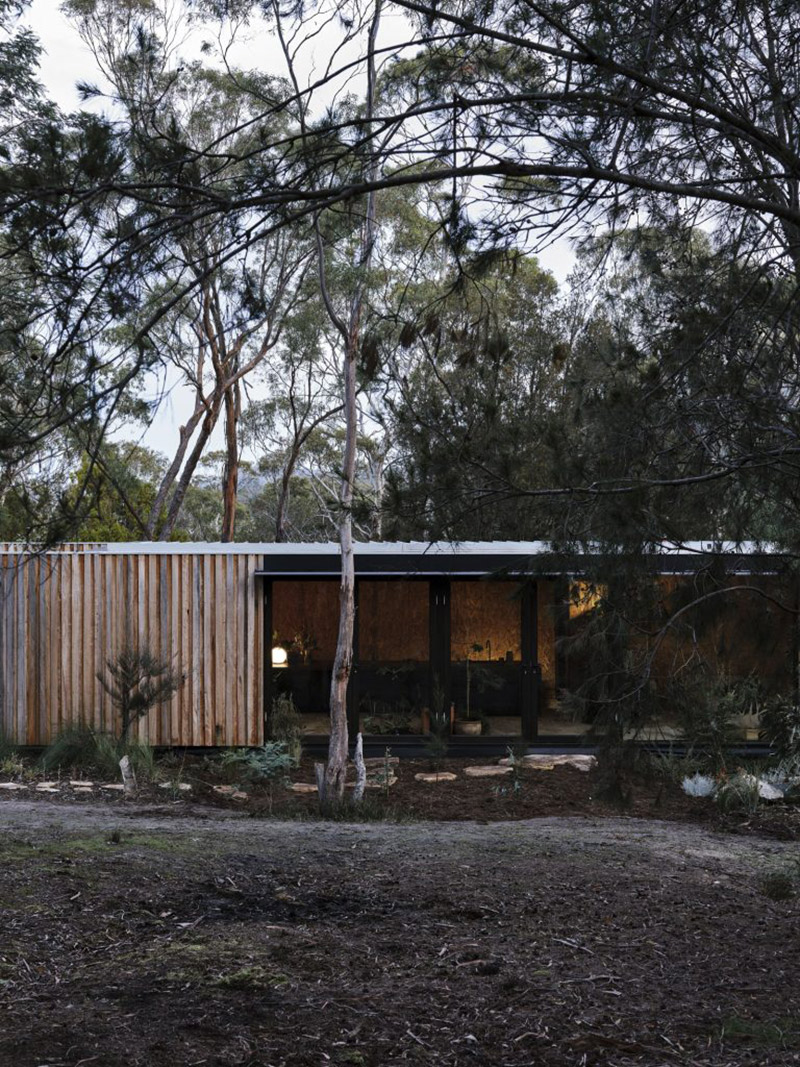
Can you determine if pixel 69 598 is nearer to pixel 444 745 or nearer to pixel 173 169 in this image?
pixel 444 745

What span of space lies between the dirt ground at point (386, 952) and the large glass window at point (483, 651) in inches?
213

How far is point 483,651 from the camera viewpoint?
481 inches

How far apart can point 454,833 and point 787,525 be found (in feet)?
10.9

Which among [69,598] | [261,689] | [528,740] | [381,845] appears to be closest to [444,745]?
[528,740]

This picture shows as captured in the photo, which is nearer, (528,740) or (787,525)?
(787,525)

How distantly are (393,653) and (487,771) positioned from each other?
186 cm

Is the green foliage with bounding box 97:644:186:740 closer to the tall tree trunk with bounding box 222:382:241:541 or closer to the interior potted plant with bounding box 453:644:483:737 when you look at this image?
the interior potted plant with bounding box 453:644:483:737

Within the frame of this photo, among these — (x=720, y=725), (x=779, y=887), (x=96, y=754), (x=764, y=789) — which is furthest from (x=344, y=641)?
(x=779, y=887)

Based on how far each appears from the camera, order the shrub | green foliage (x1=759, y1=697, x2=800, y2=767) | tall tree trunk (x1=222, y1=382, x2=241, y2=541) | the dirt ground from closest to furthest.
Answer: the dirt ground
green foliage (x1=759, y1=697, x2=800, y2=767)
the shrub
tall tree trunk (x1=222, y1=382, x2=241, y2=541)

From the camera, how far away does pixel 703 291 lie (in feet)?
18.2

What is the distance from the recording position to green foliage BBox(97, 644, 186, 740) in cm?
1082

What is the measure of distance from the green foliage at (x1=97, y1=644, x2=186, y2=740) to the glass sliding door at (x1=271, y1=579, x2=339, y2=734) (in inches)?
45.1

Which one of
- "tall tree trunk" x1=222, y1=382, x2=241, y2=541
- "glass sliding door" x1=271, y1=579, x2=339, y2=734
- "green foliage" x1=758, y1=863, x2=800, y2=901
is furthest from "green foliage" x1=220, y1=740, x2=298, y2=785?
"tall tree trunk" x1=222, y1=382, x2=241, y2=541

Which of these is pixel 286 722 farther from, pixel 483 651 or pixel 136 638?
pixel 483 651
